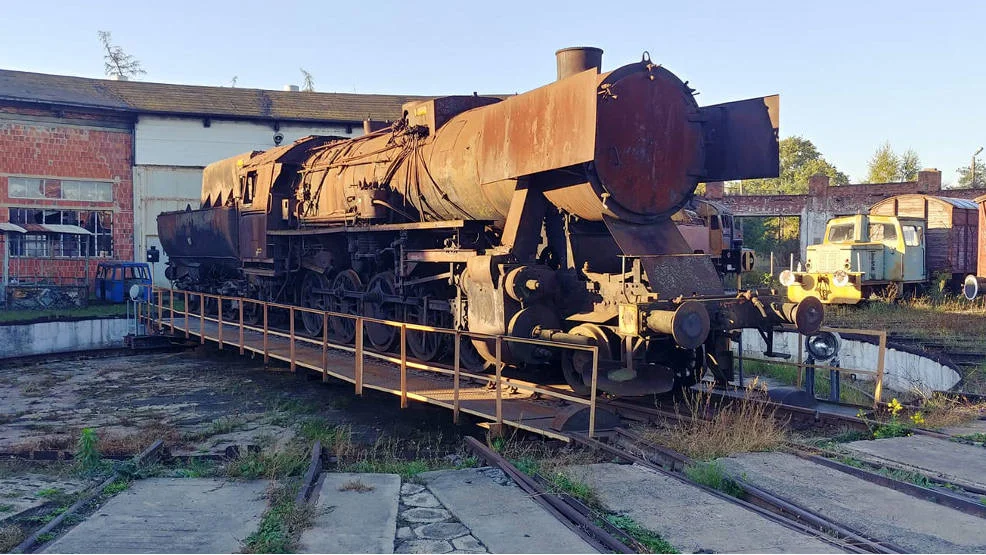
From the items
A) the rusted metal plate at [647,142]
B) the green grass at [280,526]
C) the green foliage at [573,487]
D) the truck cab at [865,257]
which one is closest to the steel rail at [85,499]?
the green grass at [280,526]

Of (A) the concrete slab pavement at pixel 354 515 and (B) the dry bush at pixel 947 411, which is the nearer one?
(A) the concrete slab pavement at pixel 354 515

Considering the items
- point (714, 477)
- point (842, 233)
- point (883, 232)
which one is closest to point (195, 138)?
point (842, 233)

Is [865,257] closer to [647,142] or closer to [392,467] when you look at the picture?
[647,142]

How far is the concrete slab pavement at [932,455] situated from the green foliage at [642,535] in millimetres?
2620

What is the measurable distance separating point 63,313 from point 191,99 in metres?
10.3

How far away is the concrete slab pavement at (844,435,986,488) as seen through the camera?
593 cm

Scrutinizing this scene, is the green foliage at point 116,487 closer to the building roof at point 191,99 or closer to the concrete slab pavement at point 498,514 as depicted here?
the concrete slab pavement at point 498,514

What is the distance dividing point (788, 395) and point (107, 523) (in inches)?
267

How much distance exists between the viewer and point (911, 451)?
6.61 m

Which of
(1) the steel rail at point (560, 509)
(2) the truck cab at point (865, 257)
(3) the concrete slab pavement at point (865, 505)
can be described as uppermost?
(2) the truck cab at point (865, 257)

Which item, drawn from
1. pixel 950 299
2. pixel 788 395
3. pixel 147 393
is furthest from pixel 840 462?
pixel 950 299

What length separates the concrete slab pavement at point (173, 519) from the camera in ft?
16.2

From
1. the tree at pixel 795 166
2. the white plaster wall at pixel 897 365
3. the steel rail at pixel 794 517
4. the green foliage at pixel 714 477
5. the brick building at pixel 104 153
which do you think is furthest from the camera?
the tree at pixel 795 166

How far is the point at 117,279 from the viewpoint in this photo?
24297 millimetres
